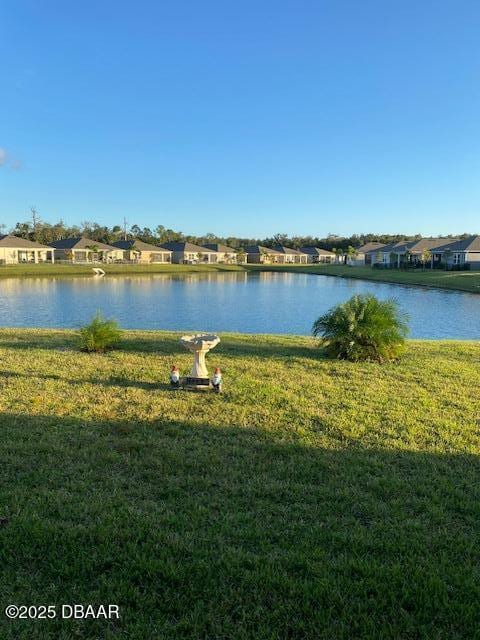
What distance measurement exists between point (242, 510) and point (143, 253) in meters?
79.3

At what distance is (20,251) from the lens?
64875 mm

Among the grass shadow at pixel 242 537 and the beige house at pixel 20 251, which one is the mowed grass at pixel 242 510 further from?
the beige house at pixel 20 251

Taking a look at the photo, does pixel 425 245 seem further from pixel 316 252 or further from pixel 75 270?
pixel 75 270

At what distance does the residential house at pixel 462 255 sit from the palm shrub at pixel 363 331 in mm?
54297

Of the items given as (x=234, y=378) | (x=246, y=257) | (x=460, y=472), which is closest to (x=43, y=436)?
(x=234, y=378)

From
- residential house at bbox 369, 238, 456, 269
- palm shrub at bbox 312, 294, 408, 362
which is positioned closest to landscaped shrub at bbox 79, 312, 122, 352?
palm shrub at bbox 312, 294, 408, 362

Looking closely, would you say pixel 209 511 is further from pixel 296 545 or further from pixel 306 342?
pixel 306 342

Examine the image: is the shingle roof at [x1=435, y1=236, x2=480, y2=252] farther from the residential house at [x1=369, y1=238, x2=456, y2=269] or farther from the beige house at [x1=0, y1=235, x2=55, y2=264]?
the beige house at [x1=0, y1=235, x2=55, y2=264]

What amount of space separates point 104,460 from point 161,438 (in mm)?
659

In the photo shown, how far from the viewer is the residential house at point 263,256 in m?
92.6

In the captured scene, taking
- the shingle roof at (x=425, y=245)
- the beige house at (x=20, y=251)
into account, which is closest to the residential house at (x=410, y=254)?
the shingle roof at (x=425, y=245)

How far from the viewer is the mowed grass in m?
2.35

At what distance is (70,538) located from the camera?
9.43 ft

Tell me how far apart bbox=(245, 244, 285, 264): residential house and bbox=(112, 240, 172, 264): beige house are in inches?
688
